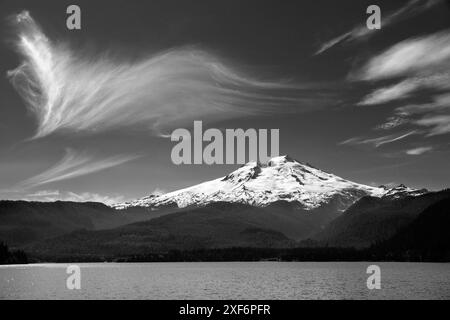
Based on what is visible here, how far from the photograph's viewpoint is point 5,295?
453 ft

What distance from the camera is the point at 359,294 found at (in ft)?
469
